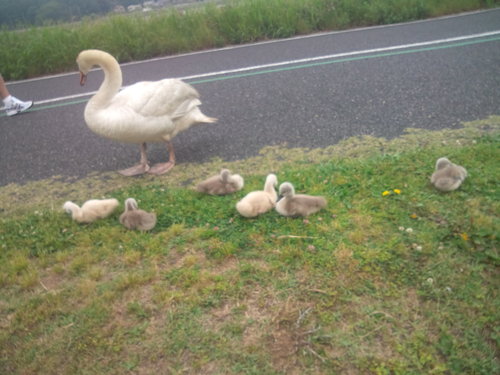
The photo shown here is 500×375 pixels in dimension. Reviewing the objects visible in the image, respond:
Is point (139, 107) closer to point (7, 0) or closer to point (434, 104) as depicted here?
point (434, 104)

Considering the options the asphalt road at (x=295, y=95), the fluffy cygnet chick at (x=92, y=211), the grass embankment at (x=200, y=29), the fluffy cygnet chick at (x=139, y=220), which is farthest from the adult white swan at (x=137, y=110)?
the grass embankment at (x=200, y=29)

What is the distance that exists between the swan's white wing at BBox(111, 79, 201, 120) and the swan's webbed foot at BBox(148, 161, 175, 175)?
1.92ft

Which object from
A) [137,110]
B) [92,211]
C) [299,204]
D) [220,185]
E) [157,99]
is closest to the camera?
[299,204]

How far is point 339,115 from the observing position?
555 centimetres

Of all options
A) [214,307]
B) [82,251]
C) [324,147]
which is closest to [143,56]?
[324,147]

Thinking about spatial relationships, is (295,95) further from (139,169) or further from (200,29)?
(200,29)

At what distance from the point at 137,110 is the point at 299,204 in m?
2.19

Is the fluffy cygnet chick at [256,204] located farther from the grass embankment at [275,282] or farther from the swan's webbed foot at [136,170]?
the swan's webbed foot at [136,170]

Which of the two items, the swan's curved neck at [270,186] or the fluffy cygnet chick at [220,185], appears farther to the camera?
the fluffy cygnet chick at [220,185]

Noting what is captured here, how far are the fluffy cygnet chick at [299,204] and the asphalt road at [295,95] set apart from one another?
4.89 feet

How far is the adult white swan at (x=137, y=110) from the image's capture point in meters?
4.34

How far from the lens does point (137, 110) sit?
4.39m

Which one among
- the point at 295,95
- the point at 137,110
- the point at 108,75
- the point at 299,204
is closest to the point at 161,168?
the point at 137,110

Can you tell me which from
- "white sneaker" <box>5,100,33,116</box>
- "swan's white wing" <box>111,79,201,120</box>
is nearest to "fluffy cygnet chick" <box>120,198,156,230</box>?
"swan's white wing" <box>111,79,201,120</box>
